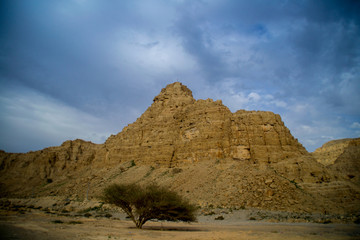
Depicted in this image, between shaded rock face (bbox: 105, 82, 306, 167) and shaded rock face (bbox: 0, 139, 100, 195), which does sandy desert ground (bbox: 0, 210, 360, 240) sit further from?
shaded rock face (bbox: 0, 139, 100, 195)

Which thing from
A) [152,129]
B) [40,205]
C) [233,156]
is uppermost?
[152,129]

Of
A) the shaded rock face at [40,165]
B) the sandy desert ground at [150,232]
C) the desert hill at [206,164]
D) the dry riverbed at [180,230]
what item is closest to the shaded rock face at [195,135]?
the desert hill at [206,164]

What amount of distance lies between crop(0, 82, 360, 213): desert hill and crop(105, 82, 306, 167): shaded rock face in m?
0.20

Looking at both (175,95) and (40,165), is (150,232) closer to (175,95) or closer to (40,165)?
(175,95)

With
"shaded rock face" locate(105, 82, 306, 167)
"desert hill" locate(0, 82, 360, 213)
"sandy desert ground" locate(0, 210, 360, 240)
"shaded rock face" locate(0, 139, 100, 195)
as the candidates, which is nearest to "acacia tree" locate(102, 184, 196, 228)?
"sandy desert ground" locate(0, 210, 360, 240)

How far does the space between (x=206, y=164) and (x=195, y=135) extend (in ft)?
32.5

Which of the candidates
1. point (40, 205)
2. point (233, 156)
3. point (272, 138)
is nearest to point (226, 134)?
point (233, 156)

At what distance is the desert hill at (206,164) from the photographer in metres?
37.7

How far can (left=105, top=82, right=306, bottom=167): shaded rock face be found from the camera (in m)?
50.5

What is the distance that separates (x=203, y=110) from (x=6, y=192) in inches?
2806

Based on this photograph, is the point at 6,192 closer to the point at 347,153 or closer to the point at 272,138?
the point at 272,138

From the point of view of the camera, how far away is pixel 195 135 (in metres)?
60.4

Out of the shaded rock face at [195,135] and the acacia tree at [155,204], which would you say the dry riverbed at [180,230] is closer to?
the acacia tree at [155,204]

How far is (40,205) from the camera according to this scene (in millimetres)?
55688
